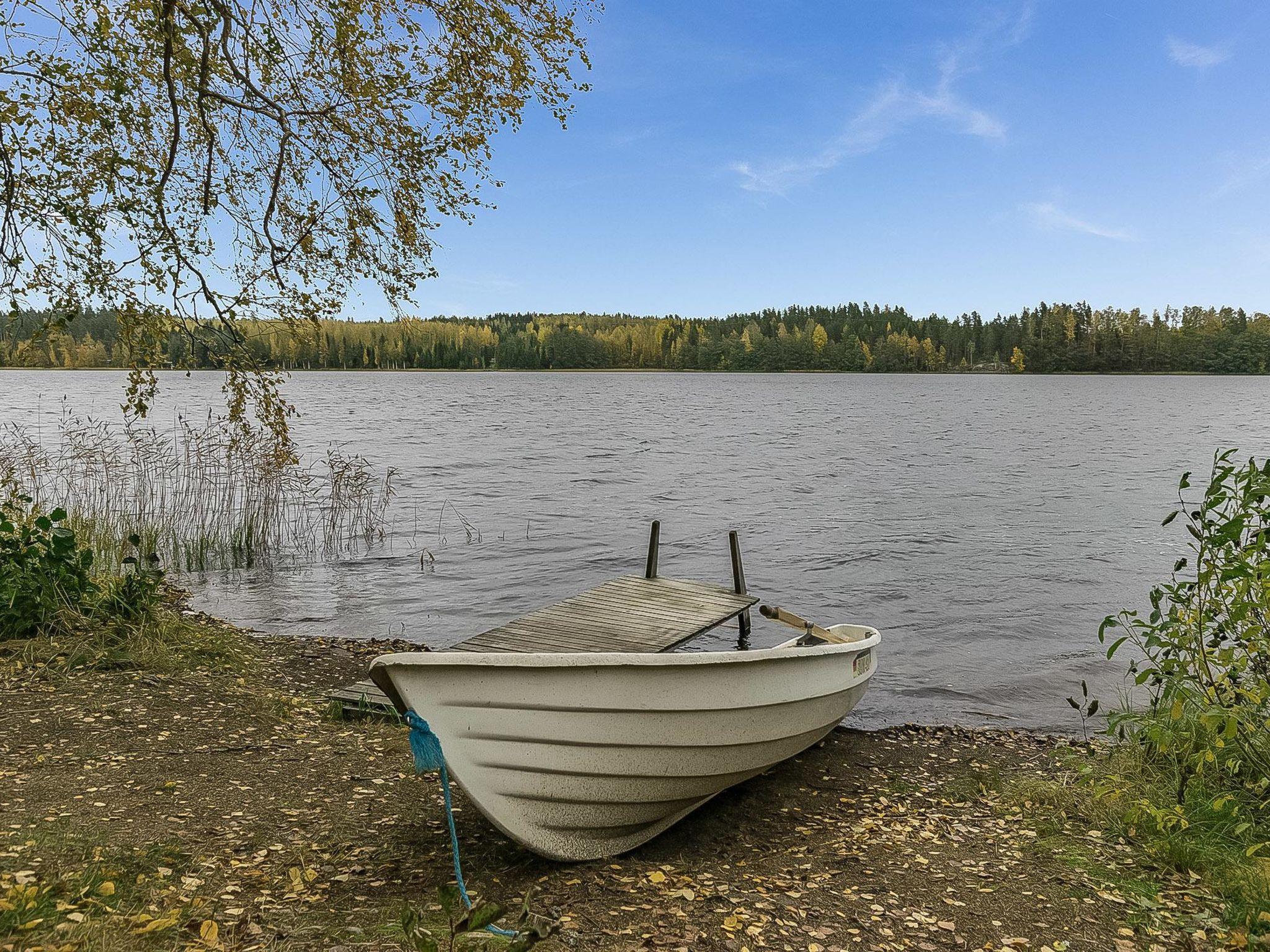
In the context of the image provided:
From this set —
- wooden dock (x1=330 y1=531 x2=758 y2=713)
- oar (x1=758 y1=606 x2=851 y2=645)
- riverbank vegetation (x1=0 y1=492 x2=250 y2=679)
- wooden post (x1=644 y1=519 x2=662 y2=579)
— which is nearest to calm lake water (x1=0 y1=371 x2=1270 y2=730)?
oar (x1=758 y1=606 x2=851 y2=645)

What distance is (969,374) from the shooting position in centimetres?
17012

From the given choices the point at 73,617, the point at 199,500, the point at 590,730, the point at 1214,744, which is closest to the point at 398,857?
the point at 590,730

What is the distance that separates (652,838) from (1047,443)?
43890 millimetres

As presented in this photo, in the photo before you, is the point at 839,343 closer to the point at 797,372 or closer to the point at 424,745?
the point at 797,372

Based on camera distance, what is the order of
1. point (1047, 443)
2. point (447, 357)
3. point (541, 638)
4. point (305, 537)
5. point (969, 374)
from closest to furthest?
1. point (541, 638)
2. point (305, 537)
3. point (1047, 443)
4. point (447, 357)
5. point (969, 374)

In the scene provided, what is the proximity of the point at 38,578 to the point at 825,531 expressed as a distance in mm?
16471

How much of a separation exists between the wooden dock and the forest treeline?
12248cm

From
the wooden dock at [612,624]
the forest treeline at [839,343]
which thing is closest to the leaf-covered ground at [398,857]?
the wooden dock at [612,624]

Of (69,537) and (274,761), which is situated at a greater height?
(69,537)

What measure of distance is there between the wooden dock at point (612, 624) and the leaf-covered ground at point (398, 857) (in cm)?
89

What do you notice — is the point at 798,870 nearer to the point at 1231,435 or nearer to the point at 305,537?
the point at 305,537

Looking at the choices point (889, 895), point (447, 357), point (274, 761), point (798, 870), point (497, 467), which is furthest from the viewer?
point (447, 357)

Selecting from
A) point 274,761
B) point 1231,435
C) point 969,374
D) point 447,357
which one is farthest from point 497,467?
point 969,374

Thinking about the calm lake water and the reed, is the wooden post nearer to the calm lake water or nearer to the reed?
the calm lake water
